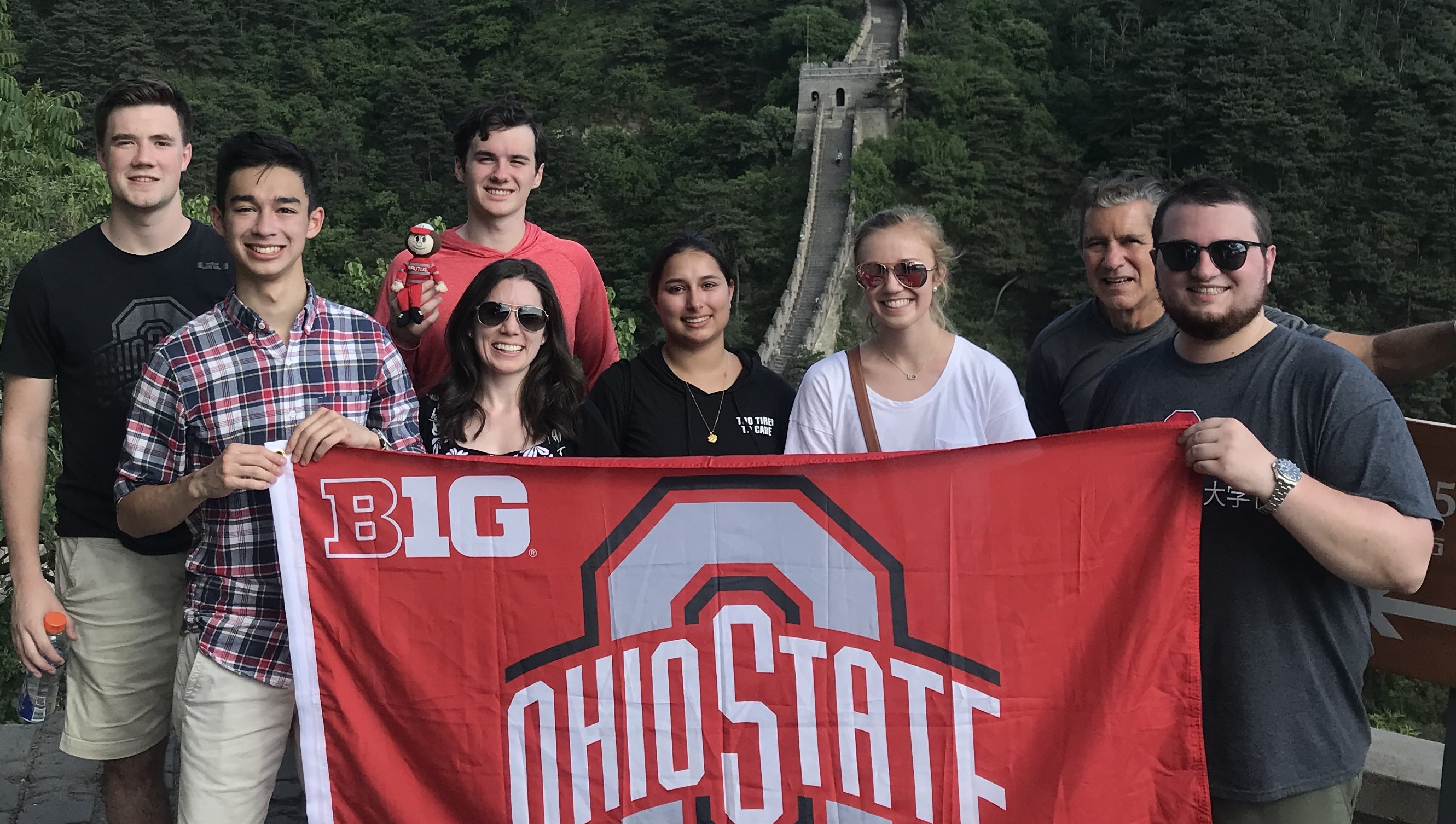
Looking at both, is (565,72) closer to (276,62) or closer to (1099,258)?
(276,62)

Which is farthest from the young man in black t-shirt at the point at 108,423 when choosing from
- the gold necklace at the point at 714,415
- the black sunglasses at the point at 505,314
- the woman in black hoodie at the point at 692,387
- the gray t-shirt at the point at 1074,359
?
the gray t-shirt at the point at 1074,359

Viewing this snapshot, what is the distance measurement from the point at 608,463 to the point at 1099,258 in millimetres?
1633

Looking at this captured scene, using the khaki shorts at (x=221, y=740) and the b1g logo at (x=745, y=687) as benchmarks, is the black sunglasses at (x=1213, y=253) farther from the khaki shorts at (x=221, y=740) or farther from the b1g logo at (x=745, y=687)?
the khaki shorts at (x=221, y=740)

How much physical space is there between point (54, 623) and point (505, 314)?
1.38 meters

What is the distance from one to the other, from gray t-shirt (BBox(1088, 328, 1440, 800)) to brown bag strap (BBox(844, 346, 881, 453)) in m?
0.76

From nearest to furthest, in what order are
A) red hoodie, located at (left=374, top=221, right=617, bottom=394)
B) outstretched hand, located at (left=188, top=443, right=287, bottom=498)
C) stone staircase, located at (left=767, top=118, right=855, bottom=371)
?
outstretched hand, located at (left=188, top=443, right=287, bottom=498)
red hoodie, located at (left=374, top=221, right=617, bottom=394)
stone staircase, located at (left=767, top=118, right=855, bottom=371)

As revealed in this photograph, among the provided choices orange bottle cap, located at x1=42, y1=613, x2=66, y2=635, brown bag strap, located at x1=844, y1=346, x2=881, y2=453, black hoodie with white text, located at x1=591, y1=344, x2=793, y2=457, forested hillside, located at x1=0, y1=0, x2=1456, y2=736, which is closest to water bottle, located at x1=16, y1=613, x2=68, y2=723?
orange bottle cap, located at x1=42, y1=613, x2=66, y2=635

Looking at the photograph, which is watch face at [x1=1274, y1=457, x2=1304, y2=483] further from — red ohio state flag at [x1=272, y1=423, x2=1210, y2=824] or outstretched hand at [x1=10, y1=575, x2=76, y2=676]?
outstretched hand at [x1=10, y1=575, x2=76, y2=676]

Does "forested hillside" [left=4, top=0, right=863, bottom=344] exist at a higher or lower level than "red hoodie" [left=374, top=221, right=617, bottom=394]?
higher

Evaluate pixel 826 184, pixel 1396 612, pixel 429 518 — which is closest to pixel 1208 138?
pixel 826 184

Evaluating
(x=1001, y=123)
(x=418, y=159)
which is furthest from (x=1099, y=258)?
(x=418, y=159)

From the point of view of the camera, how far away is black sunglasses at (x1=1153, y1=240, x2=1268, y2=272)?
2.79 meters

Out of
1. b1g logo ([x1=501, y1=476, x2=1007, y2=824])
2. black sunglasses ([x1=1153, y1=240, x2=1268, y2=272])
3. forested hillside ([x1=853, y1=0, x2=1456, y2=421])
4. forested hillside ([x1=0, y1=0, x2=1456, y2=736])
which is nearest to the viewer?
black sunglasses ([x1=1153, y1=240, x2=1268, y2=272])

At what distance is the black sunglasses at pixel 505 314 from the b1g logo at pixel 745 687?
63 cm
